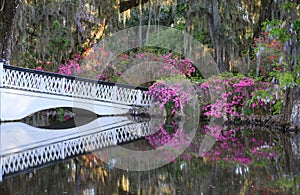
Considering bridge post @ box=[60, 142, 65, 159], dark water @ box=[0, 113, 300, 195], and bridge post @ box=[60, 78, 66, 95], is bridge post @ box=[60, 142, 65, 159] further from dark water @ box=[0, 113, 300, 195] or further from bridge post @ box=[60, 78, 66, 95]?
bridge post @ box=[60, 78, 66, 95]

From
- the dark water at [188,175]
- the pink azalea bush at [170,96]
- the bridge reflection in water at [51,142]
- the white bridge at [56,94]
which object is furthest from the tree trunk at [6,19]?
the dark water at [188,175]

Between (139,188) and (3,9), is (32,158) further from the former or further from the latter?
(3,9)

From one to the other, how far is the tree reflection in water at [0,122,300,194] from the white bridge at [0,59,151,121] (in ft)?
27.2

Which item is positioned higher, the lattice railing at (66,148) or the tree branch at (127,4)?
the tree branch at (127,4)

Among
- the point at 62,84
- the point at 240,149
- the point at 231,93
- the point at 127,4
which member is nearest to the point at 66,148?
the point at 240,149

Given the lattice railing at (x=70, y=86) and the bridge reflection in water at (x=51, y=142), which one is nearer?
the bridge reflection in water at (x=51, y=142)

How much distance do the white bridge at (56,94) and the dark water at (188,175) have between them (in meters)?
8.17

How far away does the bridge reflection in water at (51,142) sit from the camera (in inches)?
321

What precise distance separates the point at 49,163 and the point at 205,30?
34.7 ft

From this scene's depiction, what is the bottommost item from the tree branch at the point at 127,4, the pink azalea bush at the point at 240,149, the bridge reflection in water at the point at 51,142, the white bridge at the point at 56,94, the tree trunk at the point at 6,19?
the bridge reflection in water at the point at 51,142

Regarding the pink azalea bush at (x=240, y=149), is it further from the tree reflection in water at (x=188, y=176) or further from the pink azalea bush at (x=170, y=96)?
the pink azalea bush at (x=170, y=96)

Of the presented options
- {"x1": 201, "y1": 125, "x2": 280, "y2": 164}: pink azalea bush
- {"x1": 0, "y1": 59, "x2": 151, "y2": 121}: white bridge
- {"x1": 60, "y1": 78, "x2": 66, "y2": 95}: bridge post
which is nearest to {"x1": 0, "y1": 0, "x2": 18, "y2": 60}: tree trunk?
{"x1": 0, "y1": 59, "x2": 151, "y2": 121}: white bridge

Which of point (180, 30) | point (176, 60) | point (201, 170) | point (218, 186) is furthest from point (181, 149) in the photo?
point (180, 30)

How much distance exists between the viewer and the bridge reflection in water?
8.15 metres
